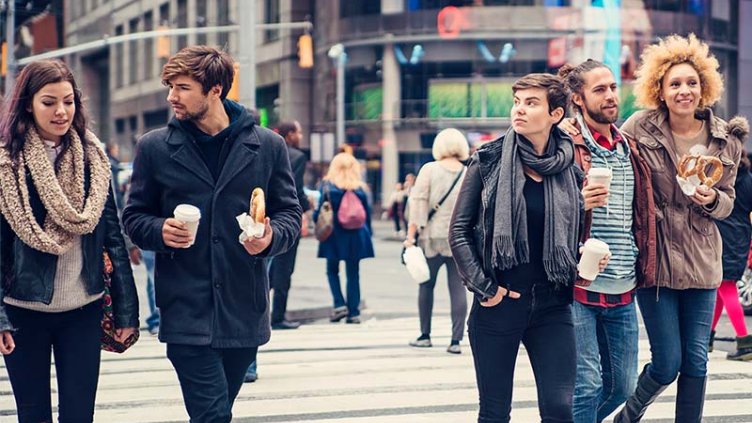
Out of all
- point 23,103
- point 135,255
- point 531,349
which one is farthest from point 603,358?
point 135,255

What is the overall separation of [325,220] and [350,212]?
269mm

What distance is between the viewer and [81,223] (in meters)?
4.70

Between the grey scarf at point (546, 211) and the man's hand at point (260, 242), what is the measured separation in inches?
36.3

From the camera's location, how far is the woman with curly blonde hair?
222 inches

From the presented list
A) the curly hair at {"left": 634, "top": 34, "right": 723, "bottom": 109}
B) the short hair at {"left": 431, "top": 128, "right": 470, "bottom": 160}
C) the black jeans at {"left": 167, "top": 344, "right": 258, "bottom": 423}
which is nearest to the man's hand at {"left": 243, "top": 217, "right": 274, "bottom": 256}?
the black jeans at {"left": 167, "top": 344, "right": 258, "bottom": 423}

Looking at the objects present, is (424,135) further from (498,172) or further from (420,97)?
(498,172)

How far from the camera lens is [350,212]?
12.4 m

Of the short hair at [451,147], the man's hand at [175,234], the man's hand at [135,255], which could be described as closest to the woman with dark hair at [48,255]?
the man's hand at [175,234]

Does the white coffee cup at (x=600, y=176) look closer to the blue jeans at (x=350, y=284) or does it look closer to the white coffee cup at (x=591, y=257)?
the white coffee cup at (x=591, y=257)

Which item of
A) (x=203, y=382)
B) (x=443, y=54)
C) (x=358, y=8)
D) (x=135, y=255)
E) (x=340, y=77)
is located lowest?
(x=135, y=255)

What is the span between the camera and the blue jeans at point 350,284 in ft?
40.7

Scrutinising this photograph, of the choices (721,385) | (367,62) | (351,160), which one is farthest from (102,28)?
(721,385)

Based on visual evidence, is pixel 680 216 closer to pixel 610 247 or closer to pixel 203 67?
pixel 610 247

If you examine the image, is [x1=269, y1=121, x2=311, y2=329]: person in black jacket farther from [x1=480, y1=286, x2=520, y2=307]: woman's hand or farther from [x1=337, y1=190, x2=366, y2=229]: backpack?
[x1=480, y1=286, x2=520, y2=307]: woman's hand
